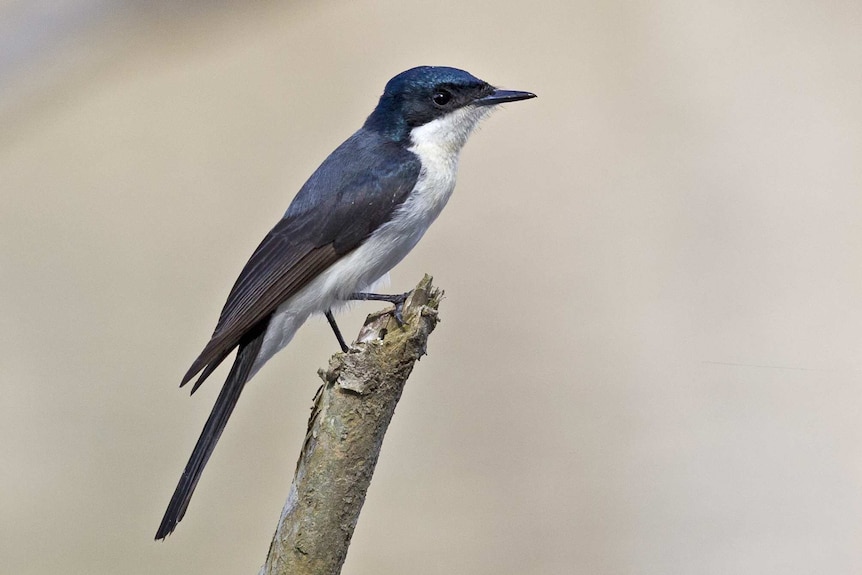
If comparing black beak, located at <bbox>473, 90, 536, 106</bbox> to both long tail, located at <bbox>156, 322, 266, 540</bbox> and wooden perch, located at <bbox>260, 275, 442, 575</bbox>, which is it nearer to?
long tail, located at <bbox>156, 322, 266, 540</bbox>

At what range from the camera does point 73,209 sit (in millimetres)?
7363

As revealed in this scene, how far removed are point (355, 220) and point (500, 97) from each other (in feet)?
2.76

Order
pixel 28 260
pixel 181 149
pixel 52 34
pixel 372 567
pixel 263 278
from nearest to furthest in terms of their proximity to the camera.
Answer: pixel 52 34
pixel 263 278
pixel 372 567
pixel 28 260
pixel 181 149

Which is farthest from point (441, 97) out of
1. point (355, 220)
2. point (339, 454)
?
point (339, 454)

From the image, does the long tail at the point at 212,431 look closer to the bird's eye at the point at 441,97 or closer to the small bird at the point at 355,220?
the small bird at the point at 355,220

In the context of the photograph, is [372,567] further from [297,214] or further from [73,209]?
[73,209]

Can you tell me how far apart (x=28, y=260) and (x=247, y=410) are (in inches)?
78.3

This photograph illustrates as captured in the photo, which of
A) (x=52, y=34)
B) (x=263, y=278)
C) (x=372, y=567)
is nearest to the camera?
(x=52, y=34)

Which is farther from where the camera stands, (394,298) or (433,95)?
(433,95)

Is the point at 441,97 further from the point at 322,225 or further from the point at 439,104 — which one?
the point at 322,225

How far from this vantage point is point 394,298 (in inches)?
154

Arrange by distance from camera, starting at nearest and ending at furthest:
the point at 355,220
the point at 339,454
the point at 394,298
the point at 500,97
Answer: the point at 339,454 < the point at 394,298 < the point at 355,220 < the point at 500,97

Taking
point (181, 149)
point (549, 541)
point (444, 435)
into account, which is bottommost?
point (549, 541)

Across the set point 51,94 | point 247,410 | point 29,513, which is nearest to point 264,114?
point 247,410
